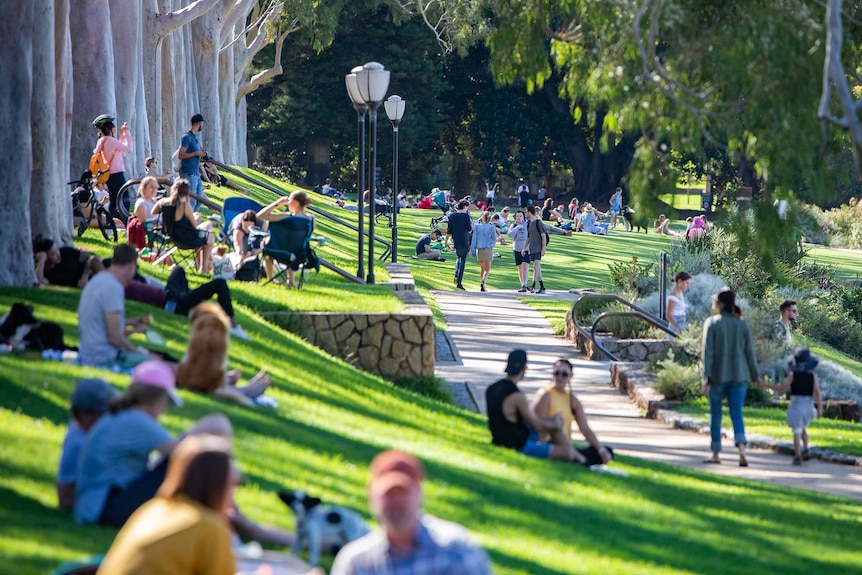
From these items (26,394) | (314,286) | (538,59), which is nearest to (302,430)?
(26,394)

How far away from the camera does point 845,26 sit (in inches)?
472

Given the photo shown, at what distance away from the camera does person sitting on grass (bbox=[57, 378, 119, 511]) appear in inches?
277

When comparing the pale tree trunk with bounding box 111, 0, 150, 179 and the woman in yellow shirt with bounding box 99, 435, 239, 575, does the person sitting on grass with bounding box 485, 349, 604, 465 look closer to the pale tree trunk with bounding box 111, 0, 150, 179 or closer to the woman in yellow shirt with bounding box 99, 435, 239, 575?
the woman in yellow shirt with bounding box 99, 435, 239, 575

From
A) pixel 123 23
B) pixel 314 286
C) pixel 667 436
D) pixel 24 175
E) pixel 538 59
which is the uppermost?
pixel 123 23

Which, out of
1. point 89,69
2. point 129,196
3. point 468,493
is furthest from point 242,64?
point 468,493

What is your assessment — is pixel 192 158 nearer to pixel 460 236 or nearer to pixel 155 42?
pixel 460 236

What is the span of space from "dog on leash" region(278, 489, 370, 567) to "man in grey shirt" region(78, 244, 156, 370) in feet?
13.2

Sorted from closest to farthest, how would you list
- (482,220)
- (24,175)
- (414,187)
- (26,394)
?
(26,394)
(24,175)
(482,220)
(414,187)

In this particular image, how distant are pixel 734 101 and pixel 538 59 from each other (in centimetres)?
210

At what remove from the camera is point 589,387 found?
18.0m

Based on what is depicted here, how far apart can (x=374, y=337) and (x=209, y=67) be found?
27.8 m

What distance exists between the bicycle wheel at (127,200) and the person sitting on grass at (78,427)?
528 inches

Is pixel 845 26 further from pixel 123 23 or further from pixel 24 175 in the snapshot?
pixel 123 23

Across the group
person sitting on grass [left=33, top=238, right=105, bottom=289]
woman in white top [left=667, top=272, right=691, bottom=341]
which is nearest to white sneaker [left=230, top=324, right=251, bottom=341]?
person sitting on grass [left=33, top=238, right=105, bottom=289]
